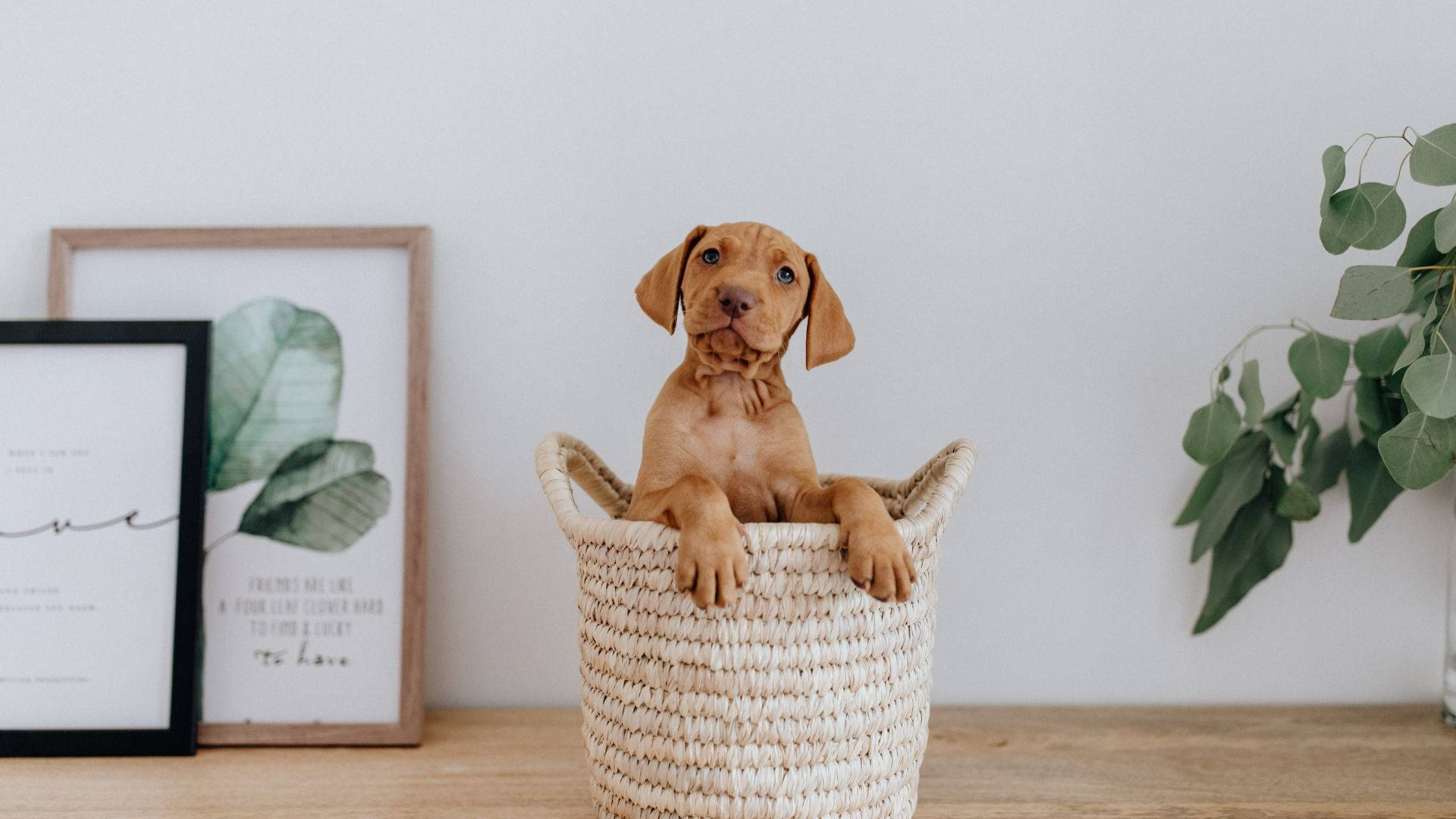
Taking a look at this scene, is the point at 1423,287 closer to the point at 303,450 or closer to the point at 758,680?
the point at 758,680

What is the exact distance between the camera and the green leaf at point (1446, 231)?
32.1 inches

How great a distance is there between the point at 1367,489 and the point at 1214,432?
0.87ft

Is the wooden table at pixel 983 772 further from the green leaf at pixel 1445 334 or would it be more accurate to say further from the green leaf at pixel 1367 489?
the green leaf at pixel 1445 334

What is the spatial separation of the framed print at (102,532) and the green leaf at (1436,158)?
1.31m

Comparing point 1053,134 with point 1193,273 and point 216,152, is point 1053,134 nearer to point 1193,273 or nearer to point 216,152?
point 1193,273

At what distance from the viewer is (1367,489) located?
1135 mm

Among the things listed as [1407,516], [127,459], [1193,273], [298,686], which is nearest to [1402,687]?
[1407,516]

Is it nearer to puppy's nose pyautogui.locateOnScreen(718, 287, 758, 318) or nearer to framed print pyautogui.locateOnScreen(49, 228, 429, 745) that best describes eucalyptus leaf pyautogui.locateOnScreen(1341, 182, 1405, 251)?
puppy's nose pyautogui.locateOnScreen(718, 287, 758, 318)

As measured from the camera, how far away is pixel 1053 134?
1201 millimetres

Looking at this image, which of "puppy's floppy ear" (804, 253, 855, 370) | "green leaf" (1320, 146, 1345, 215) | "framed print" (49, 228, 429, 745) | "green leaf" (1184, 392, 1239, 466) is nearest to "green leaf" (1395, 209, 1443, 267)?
"green leaf" (1320, 146, 1345, 215)

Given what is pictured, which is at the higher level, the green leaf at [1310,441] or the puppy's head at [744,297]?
the puppy's head at [744,297]

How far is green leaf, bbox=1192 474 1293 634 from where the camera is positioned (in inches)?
45.7

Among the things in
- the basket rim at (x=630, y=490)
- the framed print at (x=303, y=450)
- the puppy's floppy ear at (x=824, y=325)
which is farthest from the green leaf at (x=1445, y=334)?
the framed print at (x=303, y=450)

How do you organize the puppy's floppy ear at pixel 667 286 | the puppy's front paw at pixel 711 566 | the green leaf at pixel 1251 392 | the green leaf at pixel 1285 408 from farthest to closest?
the green leaf at pixel 1285 408 < the green leaf at pixel 1251 392 < the puppy's floppy ear at pixel 667 286 < the puppy's front paw at pixel 711 566
